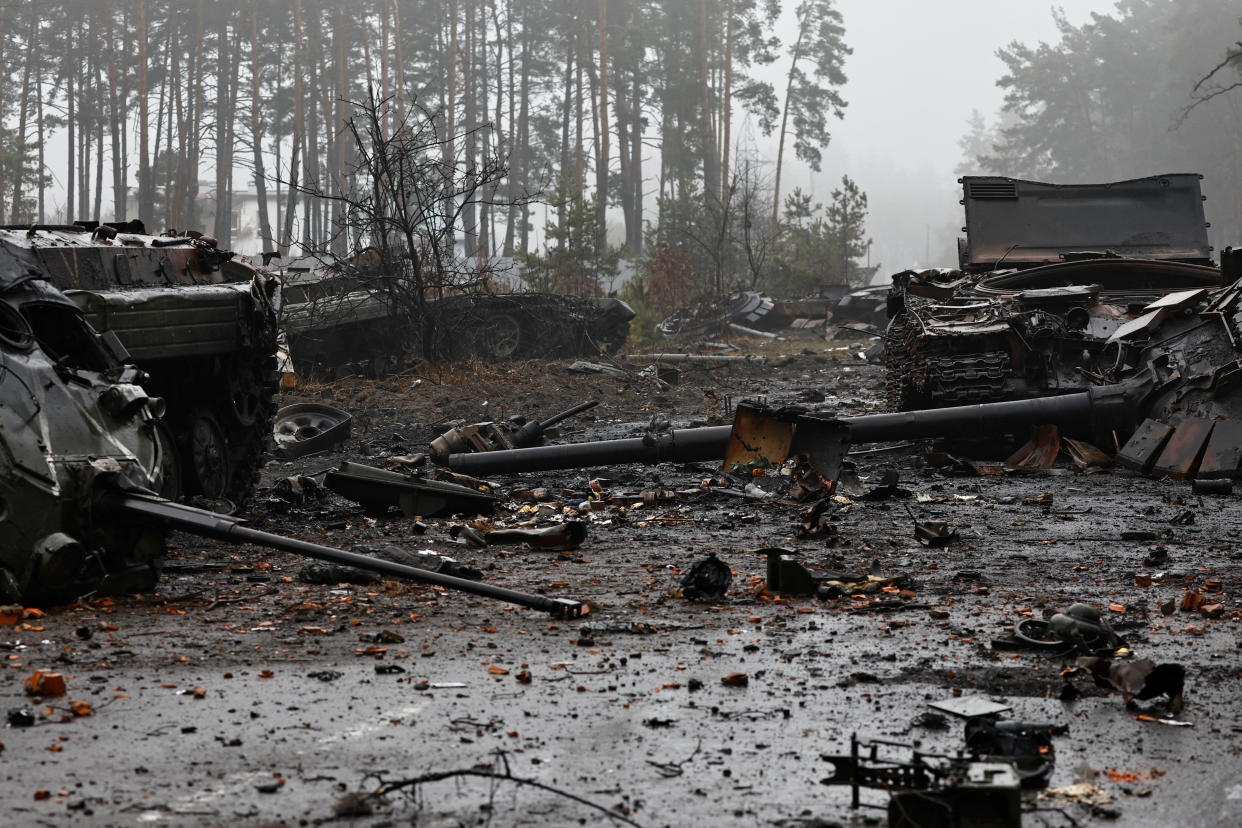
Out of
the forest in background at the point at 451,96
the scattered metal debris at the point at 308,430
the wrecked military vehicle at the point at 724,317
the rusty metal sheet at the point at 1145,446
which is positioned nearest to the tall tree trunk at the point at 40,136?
the forest in background at the point at 451,96

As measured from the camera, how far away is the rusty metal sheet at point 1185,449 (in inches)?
384

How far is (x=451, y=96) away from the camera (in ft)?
131

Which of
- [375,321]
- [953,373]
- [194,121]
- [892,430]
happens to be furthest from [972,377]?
[194,121]

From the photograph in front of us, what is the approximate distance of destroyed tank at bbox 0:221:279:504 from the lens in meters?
8.38

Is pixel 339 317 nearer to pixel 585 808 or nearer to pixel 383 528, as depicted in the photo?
pixel 383 528

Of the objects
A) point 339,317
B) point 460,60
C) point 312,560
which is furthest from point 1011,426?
point 460,60

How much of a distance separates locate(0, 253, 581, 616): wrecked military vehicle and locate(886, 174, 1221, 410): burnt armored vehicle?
6660 millimetres

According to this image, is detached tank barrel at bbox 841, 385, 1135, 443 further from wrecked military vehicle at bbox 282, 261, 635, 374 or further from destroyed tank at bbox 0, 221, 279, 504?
wrecked military vehicle at bbox 282, 261, 635, 374

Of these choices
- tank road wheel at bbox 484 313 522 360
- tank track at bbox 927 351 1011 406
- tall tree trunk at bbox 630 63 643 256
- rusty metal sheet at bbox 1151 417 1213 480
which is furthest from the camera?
tall tree trunk at bbox 630 63 643 256

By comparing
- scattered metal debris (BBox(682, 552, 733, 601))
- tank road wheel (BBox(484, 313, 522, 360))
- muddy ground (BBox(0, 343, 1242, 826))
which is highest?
tank road wheel (BBox(484, 313, 522, 360))

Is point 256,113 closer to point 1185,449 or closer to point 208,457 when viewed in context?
point 208,457

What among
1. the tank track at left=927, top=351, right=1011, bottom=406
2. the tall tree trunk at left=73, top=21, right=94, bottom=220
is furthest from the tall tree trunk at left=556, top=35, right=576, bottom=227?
the tank track at left=927, top=351, right=1011, bottom=406

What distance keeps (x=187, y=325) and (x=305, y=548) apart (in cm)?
403

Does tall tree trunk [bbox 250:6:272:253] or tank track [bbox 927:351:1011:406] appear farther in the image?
tall tree trunk [bbox 250:6:272:253]
